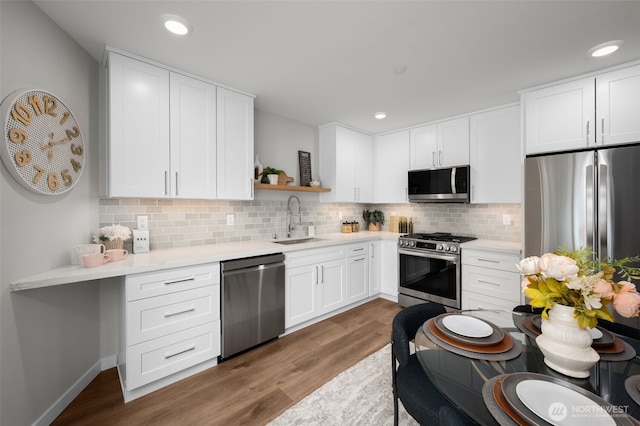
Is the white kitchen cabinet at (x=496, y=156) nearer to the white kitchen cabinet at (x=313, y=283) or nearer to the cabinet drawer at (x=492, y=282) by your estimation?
the cabinet drawer at (x=492, y=282)

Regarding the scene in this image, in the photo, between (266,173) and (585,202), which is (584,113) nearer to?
(585,202)

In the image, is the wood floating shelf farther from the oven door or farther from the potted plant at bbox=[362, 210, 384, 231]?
the oven door

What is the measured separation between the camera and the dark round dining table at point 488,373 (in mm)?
928

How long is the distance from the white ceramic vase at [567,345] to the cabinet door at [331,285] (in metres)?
2.24

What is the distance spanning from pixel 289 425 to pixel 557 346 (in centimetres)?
153

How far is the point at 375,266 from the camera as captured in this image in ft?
12.9

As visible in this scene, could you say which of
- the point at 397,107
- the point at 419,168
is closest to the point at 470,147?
the point at 419,168

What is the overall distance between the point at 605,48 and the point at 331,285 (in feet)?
10.4

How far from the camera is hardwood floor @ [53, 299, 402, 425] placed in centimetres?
176

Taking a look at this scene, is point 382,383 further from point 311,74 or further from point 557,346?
point 311,74

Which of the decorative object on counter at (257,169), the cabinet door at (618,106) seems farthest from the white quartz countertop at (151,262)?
the cabinet door at (618,106)

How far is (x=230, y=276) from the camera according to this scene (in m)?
2.35

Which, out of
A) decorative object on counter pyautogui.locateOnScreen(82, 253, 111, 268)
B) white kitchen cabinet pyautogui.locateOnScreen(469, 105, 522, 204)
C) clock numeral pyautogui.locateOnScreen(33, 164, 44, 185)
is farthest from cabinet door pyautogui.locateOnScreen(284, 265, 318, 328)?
white kitchen cabinet pyautogui.locateOnScreen(469, 105, 522, 204)

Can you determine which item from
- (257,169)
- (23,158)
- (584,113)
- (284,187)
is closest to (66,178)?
(23,158)
